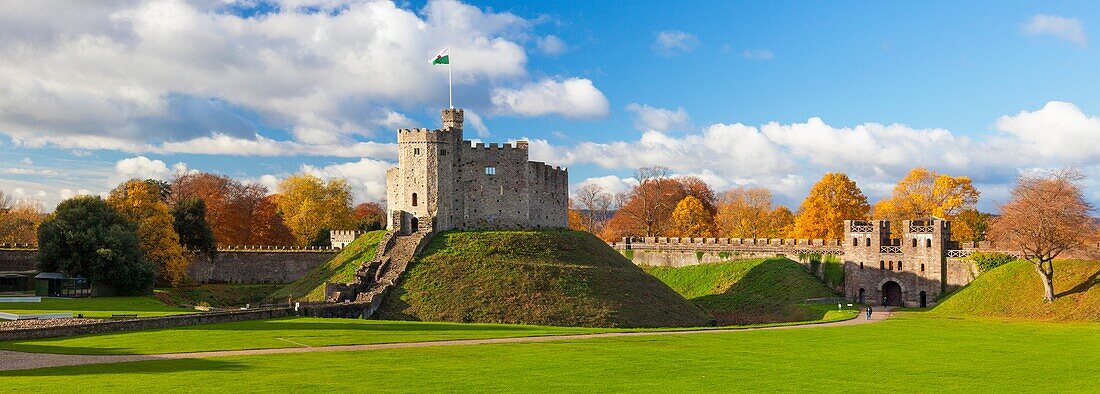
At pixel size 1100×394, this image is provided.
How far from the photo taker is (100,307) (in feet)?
187

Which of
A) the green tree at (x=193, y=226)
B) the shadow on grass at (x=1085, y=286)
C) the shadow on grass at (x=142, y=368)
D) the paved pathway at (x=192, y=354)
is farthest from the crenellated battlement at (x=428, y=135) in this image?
the shadow on grass at (x=1085, y=286)

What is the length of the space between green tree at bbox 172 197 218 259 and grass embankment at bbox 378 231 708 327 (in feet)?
99.6

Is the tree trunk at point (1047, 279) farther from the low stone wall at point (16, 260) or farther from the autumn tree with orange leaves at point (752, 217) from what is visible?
the low stone wall at point (16, 260)

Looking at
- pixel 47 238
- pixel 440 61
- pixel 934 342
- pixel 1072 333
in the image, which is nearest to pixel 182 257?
pixel 47 238

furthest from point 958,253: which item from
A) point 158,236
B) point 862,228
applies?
point 158,236

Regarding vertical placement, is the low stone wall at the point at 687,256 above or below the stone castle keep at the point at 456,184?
below

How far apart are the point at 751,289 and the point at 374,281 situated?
3453 cm

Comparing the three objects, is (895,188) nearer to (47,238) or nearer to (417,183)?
(417,183)

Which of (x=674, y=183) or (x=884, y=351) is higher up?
(x=674, y=183)

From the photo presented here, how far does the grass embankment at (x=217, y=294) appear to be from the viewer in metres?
70.2

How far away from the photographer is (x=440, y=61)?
6681 centimetres

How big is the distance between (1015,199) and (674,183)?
5785cm

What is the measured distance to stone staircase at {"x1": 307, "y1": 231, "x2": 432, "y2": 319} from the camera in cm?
5391

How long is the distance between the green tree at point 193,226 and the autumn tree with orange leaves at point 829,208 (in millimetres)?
58615
